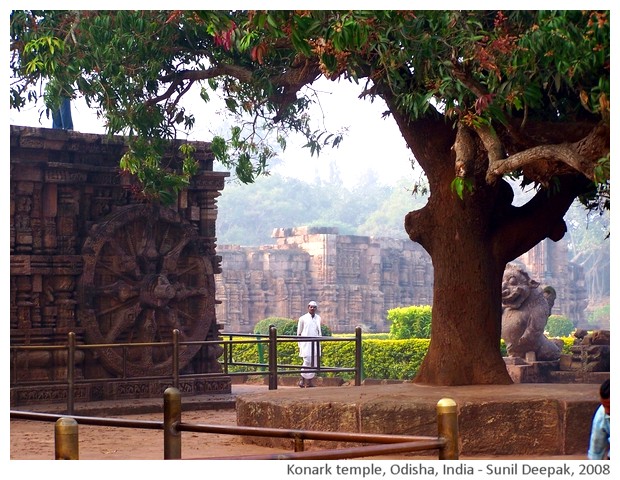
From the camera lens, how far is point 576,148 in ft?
24.9

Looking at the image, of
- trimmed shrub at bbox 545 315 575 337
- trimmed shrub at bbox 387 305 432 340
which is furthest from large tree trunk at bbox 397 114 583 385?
trimmed shrub at bbox 545 315 575 337

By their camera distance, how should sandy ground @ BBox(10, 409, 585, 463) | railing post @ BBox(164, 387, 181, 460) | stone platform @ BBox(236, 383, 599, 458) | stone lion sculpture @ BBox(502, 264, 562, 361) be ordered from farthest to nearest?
stone lion sculpture @ BBox(502, 264, 562, 361) < sandy ground @ BBox(10, 409, 585, 463) < stone platform @ BBox(236, 383, 599, 458) < railing post @ BBox(164, 387, 181, 460)

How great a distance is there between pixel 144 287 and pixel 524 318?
6.21 meters

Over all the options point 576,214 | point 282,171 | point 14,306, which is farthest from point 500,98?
point 282,171

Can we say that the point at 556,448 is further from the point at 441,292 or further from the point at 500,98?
the point at 500,98

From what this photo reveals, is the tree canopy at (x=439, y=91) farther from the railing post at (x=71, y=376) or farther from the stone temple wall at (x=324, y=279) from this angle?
the stone temple wall at (x=324, y=279)

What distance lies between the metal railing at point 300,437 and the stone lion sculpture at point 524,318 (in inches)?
469

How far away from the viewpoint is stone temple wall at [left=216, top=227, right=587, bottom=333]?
34.1 meters

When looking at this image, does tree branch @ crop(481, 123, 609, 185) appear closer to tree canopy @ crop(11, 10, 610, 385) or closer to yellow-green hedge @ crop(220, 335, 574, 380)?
tree canopy @ crop(11, 10, 610, 385)

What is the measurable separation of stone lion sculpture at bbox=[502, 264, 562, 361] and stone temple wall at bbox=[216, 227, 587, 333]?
52.8ft

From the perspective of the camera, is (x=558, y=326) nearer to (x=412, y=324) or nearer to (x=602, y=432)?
(x=412, y=324)

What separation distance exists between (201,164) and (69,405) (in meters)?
4.07

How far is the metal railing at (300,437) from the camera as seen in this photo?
4840 mm

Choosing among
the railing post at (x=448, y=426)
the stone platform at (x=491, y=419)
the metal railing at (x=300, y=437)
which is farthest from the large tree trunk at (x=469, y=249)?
the railing post at (x=448, y=426)
